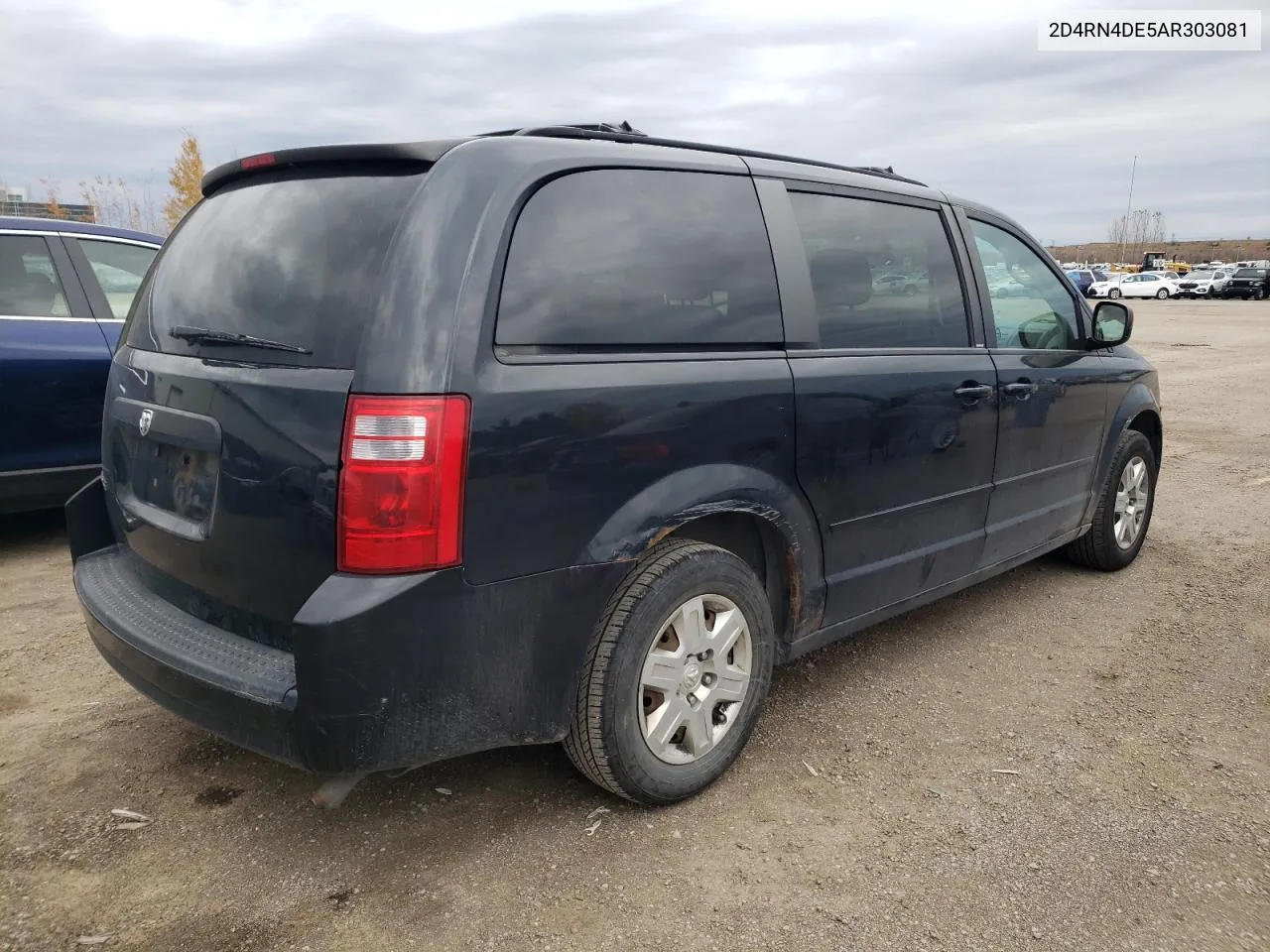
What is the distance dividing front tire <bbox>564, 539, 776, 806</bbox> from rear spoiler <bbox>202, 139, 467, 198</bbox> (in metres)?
1.17

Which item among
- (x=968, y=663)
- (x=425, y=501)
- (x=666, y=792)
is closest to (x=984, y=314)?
(x=968, y=663)

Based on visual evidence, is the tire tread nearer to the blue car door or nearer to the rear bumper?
the rear bumper

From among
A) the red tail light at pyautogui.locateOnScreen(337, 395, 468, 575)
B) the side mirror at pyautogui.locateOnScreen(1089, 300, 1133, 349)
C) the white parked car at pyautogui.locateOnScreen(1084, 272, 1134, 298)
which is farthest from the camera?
the white parked car at pyautogui.locateOnScreen(1084, 272, 1134, 298)

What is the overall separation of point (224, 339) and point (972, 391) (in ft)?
8.33

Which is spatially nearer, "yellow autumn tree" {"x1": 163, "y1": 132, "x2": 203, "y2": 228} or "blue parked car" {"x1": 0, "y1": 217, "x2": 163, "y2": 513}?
"blue parked car" {"x1": 0, "y1": 217, "x2": 163, "y2": 513}

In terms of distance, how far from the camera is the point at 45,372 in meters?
4.86

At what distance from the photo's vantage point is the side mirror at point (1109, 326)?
14.5ft

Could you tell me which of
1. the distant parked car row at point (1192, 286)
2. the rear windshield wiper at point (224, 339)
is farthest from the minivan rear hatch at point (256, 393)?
the distant parked car row at point (1192, 286)

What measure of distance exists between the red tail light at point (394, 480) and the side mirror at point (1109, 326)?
3450mm

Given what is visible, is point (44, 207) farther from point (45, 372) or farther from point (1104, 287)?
point (1104, 287)

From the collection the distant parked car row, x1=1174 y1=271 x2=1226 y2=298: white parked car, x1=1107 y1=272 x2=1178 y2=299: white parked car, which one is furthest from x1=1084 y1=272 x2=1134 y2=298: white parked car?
x1=1174 y1=271 x2=1226 y2=298: white parked car

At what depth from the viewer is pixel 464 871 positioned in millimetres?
2453

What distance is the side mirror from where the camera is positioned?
4422 millimetres

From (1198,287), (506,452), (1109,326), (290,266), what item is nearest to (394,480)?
(506,452)
